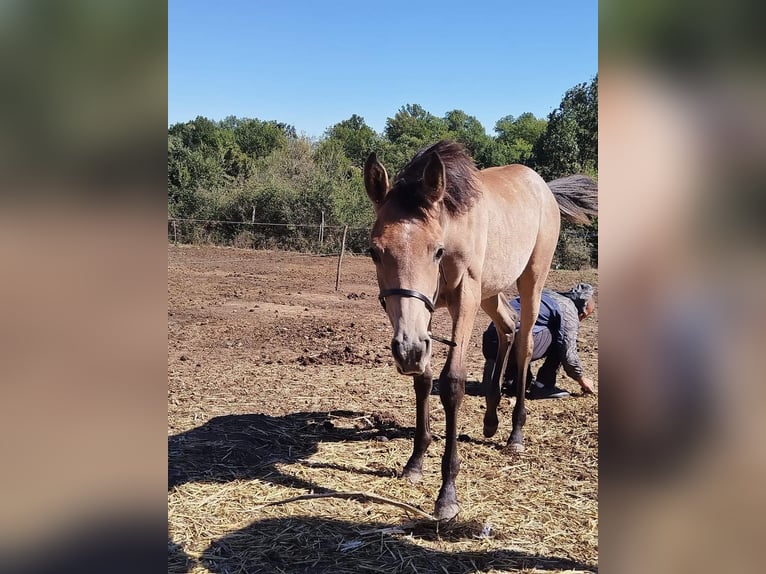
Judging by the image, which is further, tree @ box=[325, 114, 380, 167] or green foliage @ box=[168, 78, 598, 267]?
tree @ box=[325, 114, 380, 167]

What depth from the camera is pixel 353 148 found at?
167ft

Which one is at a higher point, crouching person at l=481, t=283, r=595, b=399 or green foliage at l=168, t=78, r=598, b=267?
green foliage at l=168, t=78, r=598, b=267

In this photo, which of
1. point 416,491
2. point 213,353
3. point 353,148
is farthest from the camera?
point 353,148

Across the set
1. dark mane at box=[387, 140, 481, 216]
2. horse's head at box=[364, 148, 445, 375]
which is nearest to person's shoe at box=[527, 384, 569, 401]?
dark mane at box=[387, 140, 481, 216]

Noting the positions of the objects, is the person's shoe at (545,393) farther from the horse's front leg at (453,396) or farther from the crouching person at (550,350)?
the horse's front leg at (453,396)

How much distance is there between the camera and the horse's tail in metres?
5.31

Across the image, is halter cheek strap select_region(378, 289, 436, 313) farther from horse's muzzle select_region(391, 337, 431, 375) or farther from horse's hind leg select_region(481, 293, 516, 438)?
horse's hind leg select_region(481, 293, 516, 438)

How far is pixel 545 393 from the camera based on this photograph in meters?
5.34

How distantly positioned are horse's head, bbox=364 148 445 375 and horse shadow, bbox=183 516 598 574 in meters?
0.92

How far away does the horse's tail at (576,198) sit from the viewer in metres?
5.31
